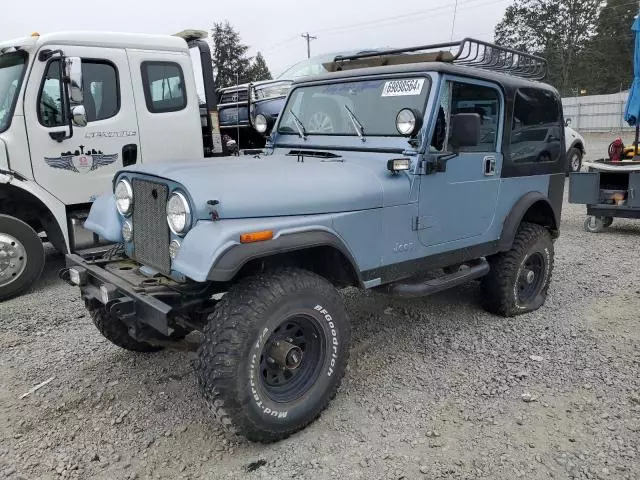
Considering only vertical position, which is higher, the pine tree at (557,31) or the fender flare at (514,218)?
the pine tree at (557,31)

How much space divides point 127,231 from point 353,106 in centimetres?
185

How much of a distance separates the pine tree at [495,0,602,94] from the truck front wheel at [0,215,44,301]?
4798cm

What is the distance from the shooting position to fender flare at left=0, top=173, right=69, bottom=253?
17.9 ft

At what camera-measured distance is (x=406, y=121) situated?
136 inches

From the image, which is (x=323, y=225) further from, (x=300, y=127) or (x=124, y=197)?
(x=300, y=127)

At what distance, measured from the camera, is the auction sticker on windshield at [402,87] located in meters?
3.70

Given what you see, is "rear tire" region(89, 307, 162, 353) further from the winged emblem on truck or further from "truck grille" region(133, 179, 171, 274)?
the winged emblem on truck

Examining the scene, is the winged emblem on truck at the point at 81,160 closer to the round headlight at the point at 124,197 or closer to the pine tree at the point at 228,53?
the round headlight at the point at 124,197

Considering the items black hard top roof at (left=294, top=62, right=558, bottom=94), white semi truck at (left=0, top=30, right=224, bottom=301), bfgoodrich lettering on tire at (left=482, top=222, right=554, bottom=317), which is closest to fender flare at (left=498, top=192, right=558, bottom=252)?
bfgoodrich lettering on tire at (left=482, top=222, right=554, bottom=317)

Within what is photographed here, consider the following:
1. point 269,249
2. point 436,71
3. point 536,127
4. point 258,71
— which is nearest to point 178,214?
point 269,249

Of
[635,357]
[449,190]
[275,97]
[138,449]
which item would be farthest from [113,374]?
[275,97]

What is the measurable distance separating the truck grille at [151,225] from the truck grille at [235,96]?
6237 mm

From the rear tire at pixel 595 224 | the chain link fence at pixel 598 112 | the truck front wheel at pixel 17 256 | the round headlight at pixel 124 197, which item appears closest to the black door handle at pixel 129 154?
the truck front wheel at pixel 17 256

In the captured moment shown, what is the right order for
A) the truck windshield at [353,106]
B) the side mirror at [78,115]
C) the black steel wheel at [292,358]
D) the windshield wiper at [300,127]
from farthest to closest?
1. the side mirror at [78,115]
2. the windshield wiper at [300,127]
3. the truck windshield at [353,106]
4. the black steel wheel at [292,358]
